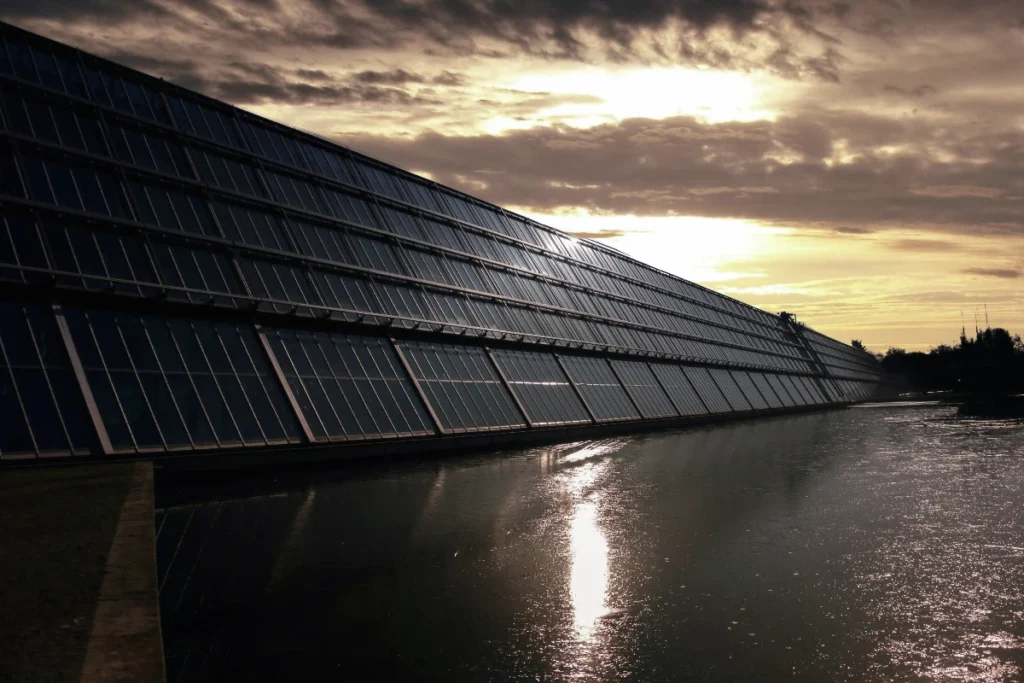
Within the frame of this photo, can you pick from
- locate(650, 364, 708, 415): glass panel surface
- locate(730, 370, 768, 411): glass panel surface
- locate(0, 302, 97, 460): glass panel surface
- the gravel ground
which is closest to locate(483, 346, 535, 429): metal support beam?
locate(0, 302, 97, 460): glass panel surface

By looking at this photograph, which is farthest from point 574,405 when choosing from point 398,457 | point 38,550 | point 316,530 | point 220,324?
point 38,550

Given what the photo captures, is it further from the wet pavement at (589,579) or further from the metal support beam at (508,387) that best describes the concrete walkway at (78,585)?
the metal support beam at (508,387)

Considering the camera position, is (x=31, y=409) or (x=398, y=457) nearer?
(x=31, y=409)

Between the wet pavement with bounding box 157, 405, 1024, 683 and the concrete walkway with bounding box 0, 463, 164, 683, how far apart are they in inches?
25.1

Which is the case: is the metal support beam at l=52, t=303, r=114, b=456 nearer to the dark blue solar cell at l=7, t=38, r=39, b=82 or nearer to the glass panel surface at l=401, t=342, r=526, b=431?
the dark blue solar cell at l=7, t=38, r=39, b=82

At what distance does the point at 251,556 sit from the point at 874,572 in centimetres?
1051

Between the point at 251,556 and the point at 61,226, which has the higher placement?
the point at 61,226

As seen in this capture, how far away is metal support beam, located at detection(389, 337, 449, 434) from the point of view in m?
37.0

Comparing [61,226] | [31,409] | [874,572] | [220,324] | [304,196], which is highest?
[304,196]

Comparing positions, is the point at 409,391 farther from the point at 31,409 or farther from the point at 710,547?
the point at 710,547

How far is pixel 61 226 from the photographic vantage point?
2880cm

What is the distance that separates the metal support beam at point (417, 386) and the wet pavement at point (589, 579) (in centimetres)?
1010

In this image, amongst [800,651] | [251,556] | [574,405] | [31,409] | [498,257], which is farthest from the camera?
[498,257]

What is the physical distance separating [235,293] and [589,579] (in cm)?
2336
